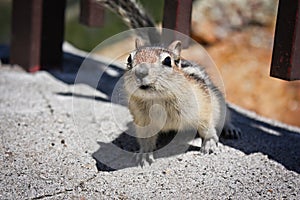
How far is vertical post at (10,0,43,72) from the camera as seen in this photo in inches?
174

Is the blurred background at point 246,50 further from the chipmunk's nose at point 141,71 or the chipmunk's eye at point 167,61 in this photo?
the chipmunk's nose at point 141,71

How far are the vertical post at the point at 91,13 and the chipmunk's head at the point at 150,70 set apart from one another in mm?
1797

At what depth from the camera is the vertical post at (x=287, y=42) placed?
8.47 feet

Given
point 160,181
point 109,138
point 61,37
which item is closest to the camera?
point 160,181

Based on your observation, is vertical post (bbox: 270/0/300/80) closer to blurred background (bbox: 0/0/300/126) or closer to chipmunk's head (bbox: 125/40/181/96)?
chipmunk's head (bbox: 125/40/181/96)

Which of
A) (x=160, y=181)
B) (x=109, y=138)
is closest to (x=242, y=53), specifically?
(x=109, y=138)

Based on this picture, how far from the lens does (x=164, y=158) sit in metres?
2.79

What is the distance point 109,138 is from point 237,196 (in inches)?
40.3

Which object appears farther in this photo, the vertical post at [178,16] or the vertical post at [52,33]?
the vertical post at [52,33]

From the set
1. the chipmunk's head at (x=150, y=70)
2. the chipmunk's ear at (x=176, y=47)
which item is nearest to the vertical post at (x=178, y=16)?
the chipmunk's ear at (x=176, y=47)

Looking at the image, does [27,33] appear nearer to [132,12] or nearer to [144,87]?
[132,12]

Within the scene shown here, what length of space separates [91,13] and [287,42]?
2113mm

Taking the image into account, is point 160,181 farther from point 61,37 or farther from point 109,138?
point 61,37

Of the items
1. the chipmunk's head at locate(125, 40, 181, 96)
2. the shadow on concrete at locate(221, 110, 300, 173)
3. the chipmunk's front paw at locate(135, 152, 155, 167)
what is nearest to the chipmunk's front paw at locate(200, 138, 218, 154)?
the shadow on concrete at locate(221, 110, 300, 173)
